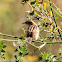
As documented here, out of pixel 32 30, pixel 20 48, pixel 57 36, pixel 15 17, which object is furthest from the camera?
pixel 15 17

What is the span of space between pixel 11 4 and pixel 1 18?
467 mm

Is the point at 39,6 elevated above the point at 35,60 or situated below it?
above

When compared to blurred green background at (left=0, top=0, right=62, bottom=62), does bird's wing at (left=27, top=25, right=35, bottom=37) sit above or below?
below

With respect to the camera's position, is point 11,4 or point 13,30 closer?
point 13,30

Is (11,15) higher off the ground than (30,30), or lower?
higher

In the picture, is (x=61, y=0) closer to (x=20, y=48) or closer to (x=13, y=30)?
(x=13, y=30)

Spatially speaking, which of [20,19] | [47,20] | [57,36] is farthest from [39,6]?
[20,19]

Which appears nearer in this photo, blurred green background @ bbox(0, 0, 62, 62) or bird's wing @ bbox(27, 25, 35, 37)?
bird's wing @ bbox(27, 25, 35, 37)

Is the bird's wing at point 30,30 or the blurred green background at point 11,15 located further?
the blurred green background at point 11,15

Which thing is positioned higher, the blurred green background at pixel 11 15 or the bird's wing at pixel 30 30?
the blurred green background at pixel 11 15

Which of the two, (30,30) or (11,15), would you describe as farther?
(11,15)

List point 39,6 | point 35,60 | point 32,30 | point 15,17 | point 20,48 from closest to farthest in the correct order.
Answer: point 20,48 < point 39,6 < point 32,30 < point 35,60 < point 15,17

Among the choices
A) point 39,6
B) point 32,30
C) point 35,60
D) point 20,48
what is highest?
point 39,6

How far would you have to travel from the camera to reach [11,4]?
437cm
